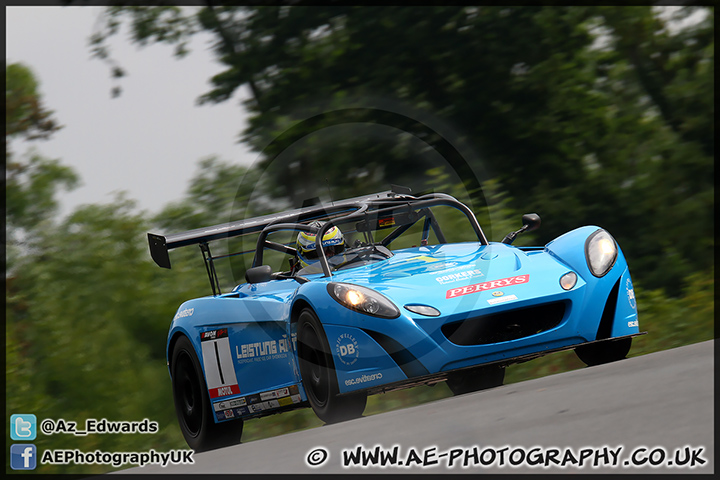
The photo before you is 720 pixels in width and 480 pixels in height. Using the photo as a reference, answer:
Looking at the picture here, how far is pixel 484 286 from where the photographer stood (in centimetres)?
531

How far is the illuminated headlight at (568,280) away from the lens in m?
5.39

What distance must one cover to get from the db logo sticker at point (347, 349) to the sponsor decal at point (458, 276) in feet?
2.52

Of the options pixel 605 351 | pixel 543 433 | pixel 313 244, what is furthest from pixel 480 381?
pixel 543 433

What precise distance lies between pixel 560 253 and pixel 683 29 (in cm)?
949

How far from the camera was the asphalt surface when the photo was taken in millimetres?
3146

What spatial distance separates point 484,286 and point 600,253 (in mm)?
993

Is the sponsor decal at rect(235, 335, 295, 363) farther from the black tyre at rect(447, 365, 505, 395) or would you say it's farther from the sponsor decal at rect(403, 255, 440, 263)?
the black tyre at rect(447, 365, 505, 395)

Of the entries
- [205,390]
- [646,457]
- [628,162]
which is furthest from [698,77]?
[646,457]

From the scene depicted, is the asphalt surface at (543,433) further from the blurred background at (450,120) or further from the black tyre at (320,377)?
the blurred background at (450,120)

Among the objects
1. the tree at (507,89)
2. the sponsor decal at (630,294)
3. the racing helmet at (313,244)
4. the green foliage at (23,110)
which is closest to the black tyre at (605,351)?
the sponsor decal at (630,294)

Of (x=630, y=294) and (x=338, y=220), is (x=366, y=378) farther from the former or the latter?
(x=630, y=294)

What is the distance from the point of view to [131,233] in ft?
40.0

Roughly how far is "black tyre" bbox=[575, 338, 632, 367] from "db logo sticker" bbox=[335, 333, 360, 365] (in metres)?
1.70

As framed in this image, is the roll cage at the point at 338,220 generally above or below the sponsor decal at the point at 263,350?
above
